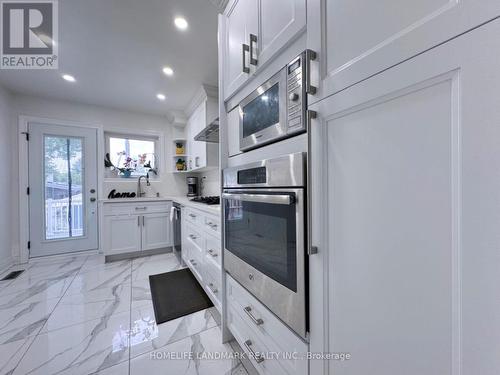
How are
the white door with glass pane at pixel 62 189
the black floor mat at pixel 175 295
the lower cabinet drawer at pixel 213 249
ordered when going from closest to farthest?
the lower cabinet drawer at pixel 213 249 → the black floor mat at pixel 175 295 → the white door with glass pane at pixel 62 189

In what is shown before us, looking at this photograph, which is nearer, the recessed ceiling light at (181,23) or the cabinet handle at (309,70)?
the cabinet handle at (309,70)

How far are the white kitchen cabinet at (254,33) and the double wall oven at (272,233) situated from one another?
499 millimetres

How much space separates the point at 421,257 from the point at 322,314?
0.39m

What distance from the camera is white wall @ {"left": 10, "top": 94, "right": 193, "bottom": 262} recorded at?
306 centimetres

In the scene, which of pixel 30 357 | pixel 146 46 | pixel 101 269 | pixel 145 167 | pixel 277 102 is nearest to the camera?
pixel 277 102

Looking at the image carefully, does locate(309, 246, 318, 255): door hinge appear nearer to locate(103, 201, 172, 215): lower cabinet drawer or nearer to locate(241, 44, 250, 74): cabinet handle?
locate(241, 44, 250, 74): cabinet handle

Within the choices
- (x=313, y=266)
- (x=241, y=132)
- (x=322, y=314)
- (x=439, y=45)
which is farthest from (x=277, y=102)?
(x=322, y=314)

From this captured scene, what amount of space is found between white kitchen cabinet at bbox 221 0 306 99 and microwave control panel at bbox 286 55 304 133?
0.14 meters

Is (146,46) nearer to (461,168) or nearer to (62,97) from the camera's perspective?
(62,97)

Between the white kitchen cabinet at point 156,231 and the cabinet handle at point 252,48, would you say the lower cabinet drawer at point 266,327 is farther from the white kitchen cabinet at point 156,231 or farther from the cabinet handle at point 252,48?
the white kitchen cabinet at point 156,231

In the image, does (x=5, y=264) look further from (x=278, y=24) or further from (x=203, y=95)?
(x=278, y=24)

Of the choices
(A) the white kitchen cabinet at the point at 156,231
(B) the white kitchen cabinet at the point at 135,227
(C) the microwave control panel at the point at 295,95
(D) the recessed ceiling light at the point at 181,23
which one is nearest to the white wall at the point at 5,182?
(B) the white kitchen cabinet at the point at 135,227

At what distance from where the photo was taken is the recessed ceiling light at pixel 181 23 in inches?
69.7

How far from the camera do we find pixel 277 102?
36.8 inches
